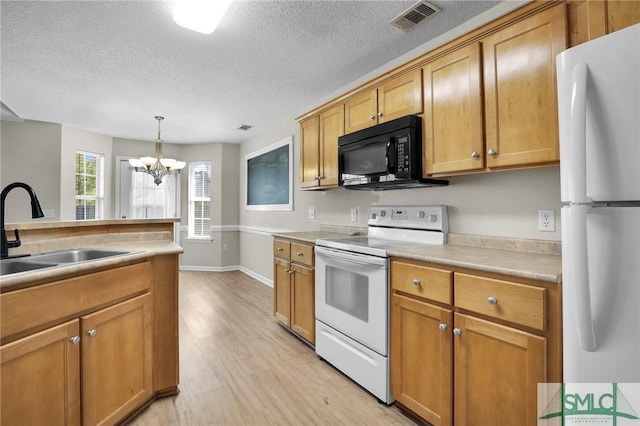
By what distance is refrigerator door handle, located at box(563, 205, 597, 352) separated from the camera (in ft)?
3.13

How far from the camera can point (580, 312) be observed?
964 mm

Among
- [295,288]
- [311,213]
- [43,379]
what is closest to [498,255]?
[295,288]

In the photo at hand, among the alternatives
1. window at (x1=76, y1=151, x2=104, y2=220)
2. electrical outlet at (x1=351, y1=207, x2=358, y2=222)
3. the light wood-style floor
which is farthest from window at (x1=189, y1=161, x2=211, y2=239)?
A: electrical outlet at (x1=351, y1=207, x2=358, y2=222)

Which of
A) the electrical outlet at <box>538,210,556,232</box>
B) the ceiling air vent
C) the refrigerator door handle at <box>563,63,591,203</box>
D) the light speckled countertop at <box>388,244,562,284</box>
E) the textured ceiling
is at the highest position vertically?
the textured ceiling

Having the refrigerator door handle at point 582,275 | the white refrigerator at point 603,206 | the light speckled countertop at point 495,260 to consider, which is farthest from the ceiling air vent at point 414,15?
the refrigerator door handle at point 582,275

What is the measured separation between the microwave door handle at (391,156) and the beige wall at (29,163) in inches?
201

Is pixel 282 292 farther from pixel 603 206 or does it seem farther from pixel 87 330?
pixel 603 206

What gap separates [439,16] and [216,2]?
1424 mm

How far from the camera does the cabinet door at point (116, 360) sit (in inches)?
58.5

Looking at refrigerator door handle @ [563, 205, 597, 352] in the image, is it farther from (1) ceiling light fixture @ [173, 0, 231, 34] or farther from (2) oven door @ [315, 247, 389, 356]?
(1) ceiling light fixture @ [173, 0, 231, 34]

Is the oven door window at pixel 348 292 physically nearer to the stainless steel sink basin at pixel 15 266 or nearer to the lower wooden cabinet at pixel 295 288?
the lower wooden cabinet at pixel 295 288

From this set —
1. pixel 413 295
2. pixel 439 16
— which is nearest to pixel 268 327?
pixel 413 295

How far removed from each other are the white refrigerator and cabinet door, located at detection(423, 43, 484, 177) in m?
0.76

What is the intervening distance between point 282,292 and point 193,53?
2255 mm
